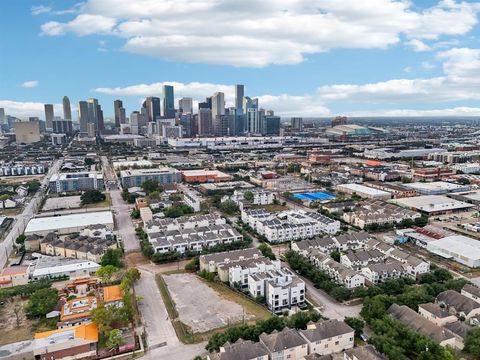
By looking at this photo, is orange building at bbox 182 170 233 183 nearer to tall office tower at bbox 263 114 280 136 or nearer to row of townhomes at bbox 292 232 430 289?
row of townhomes at bbox 292 232 430 289

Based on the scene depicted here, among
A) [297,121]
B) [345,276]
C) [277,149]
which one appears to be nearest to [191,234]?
[345,276]

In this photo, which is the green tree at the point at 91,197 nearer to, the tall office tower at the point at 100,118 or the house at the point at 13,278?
the house at the point at 13,278

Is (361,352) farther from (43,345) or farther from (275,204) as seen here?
(275,204)

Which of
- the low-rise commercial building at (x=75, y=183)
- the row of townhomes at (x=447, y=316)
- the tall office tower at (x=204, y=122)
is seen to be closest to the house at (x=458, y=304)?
the row of townhomes at (x=447, y=316)

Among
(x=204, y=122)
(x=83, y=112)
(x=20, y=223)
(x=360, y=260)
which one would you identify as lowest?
(x=20, y=223)

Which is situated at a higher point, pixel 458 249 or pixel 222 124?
pixel 222 124

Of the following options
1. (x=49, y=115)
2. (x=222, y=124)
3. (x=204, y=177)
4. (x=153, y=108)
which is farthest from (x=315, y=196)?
(x=49, y=115)

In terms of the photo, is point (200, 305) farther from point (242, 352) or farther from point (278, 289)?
point (242, 352)
